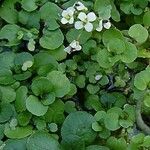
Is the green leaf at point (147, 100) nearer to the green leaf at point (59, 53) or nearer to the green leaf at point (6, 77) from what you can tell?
the green leaf at point (59, 53)

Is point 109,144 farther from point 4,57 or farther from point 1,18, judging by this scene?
point 1,18

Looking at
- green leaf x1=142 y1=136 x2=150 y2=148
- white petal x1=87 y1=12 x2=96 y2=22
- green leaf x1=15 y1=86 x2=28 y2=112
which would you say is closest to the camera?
green leaf x1=142 y1=136 x2=150 y2=148

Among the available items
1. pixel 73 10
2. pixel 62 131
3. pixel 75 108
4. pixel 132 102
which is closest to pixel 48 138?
pixel 62 131

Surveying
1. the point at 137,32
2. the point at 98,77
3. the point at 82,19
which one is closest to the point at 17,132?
the point at 98,77

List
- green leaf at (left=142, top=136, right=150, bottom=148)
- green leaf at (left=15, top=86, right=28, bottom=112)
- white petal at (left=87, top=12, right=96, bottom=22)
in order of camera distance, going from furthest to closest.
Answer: white petal at (left=87, top=12, right=96, bottom=22)
green leaf at (left=15, top=86, right=28, bottom=112)
green leaf at (left=142, top=136, right=150, bottom=148)

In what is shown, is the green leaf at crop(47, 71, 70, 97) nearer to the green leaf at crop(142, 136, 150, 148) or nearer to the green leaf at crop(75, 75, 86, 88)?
the green leaf at crop(75, 75, 86, 88)

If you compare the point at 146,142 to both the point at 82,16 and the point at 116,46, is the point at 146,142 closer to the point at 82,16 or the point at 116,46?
the point at 116,46

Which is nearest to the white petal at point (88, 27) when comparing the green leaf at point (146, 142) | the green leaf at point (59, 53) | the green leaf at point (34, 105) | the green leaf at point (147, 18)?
the green leaf at point (59, 53)

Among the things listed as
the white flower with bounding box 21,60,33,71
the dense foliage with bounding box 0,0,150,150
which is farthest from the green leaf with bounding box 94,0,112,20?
the white flower with bounding box 21,60,33,71
